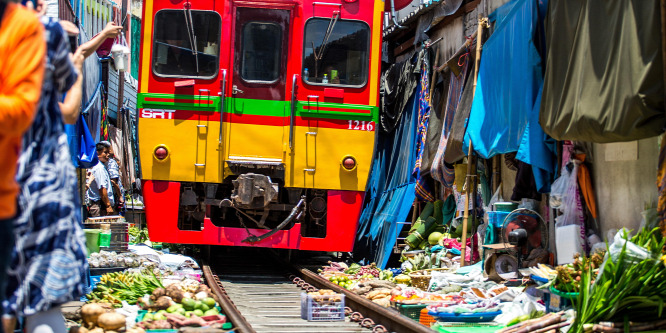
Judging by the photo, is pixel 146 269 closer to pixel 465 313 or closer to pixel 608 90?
pixel 465 313

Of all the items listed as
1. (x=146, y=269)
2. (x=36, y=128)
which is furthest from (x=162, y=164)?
(x=36, y=128)

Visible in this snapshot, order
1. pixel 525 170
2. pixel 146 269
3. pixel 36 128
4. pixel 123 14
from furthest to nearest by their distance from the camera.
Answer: pixel 123 14 < pixel 525 170 < pixel 146 269 < pixel 36 128

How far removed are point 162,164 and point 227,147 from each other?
0.74m

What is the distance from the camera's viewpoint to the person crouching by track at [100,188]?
11.0 metres

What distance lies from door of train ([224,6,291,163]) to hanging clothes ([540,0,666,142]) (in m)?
3.20

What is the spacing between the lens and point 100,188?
11.2 metres

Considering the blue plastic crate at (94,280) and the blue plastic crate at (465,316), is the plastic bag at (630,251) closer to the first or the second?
the blue plastic crate at (465,316)

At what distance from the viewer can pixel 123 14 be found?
22.4 m

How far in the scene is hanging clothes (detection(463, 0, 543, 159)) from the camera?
8.27 m

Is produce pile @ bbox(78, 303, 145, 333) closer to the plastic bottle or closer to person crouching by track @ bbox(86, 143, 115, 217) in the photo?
the plastic bottle

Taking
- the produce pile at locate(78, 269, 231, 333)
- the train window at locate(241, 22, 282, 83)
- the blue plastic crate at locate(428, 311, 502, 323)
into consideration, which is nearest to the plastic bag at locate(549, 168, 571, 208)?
the blue plastic crate at locate(428, 311, 502, 323)

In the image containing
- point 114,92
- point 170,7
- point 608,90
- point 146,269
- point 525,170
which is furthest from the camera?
point 114,92

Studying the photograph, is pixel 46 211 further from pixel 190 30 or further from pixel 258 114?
pixel 190 30

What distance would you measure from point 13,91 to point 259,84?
697 cm
